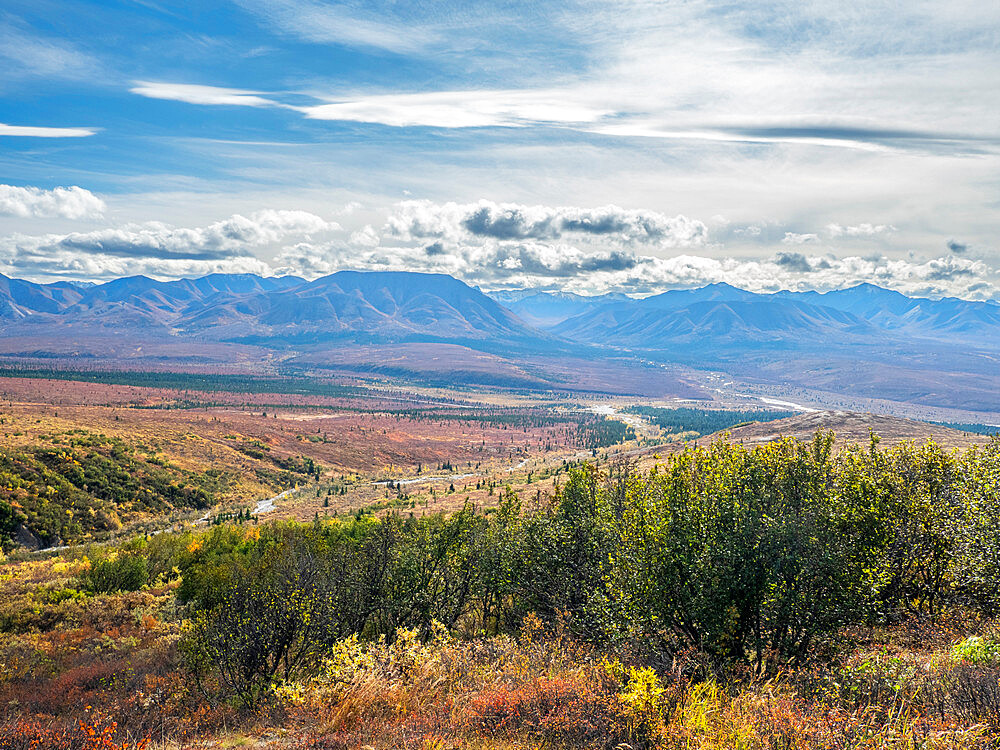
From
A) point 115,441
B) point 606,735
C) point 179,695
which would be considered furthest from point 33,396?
point 606,735

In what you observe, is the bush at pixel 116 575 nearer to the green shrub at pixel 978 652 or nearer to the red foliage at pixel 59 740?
the red foliage at pixel 59 740

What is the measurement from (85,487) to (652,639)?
10032 centimetres

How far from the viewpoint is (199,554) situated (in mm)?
45938

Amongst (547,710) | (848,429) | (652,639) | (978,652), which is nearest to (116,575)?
(547,710)

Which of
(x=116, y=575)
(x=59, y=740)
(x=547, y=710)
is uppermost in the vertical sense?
(x=547, y=710)

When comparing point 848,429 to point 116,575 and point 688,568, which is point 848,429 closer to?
point 688,568

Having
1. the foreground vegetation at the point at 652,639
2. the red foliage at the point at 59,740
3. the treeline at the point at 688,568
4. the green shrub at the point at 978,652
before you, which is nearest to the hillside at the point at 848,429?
the treeline at the point at 688,568

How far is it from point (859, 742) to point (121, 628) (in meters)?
36.8

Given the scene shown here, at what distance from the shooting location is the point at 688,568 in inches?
584

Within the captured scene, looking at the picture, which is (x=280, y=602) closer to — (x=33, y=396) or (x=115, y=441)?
(x=115, y=441)

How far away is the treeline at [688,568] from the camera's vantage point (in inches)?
570

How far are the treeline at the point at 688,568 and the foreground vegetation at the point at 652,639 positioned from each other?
0.27ft

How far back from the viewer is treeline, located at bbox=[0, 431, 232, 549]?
238 ft

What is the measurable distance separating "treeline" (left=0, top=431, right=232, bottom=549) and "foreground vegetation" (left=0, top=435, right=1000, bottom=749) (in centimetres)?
5790
